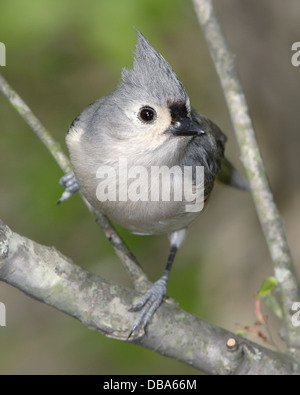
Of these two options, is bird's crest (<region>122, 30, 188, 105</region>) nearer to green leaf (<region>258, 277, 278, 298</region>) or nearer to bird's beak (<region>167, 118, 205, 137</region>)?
bird's beak (<region>167, 118, 205, 137</region>)

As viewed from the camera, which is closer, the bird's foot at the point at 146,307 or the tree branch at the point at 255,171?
the bird's foot at the point at 146,307

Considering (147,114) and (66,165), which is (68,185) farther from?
(147,114)

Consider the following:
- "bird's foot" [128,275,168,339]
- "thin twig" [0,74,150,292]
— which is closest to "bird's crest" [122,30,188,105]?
"thin twig" [0,74,150,292]

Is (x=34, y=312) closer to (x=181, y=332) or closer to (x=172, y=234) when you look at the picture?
(x=172, y=234)

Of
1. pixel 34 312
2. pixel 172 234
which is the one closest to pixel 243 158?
pixel 172 234

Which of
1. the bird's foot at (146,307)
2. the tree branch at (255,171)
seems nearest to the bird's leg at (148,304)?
the bird's foot at (146,307)

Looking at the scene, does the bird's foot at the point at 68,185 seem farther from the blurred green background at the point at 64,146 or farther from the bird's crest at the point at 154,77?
the bird's crest at the point at 154,77

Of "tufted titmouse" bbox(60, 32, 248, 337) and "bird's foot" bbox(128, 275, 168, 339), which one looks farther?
"tufted titmouse" bbox(60, 32, 248, 337)
